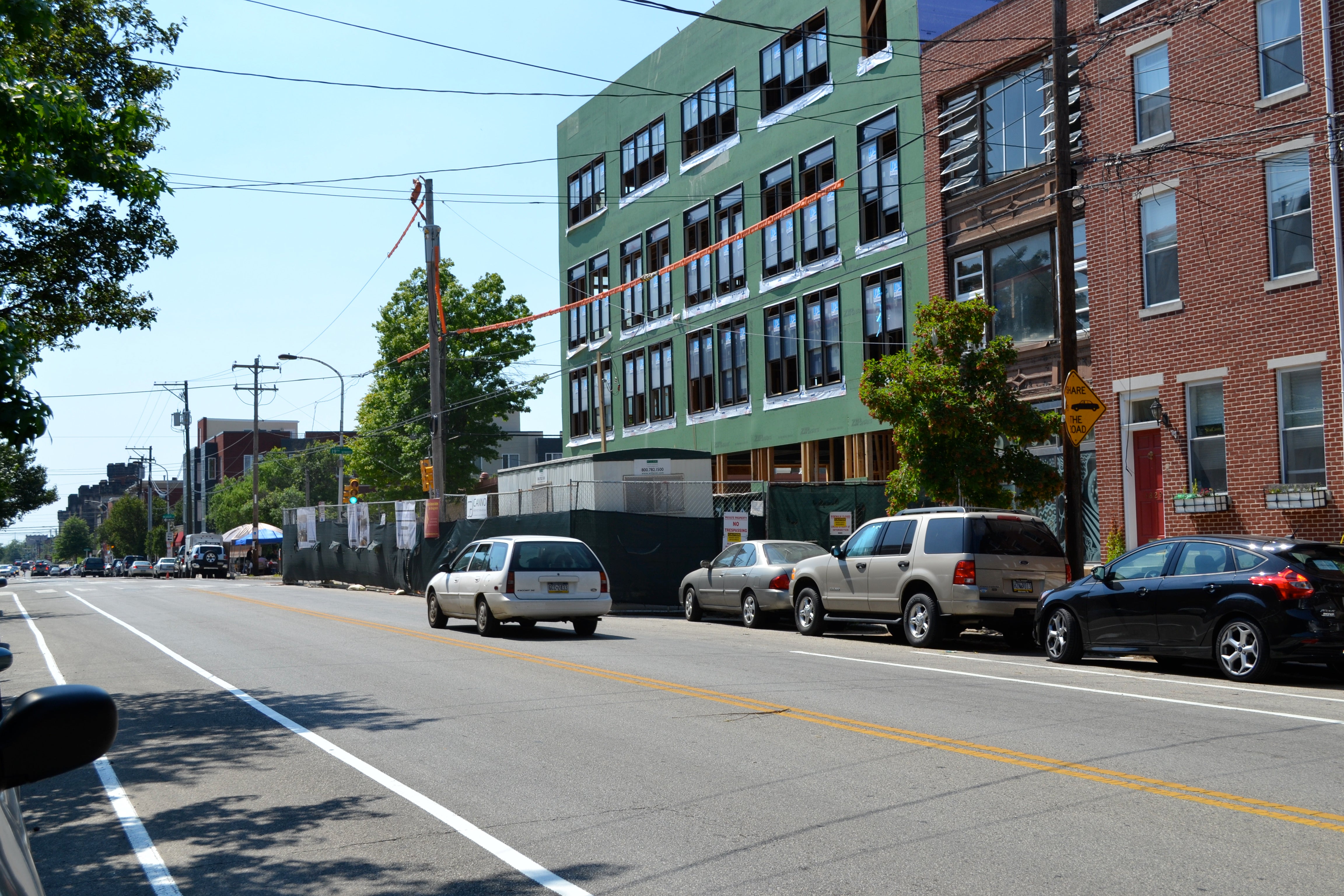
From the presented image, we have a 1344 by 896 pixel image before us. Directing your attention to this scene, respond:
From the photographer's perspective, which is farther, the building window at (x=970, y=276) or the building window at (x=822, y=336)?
the building window at (x=822, y=336)

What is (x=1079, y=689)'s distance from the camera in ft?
41.0

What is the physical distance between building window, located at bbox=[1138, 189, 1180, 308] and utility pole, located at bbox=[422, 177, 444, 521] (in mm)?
19283

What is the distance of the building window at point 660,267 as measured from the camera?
38688 millimetres

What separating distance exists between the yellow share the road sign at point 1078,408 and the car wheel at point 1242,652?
17.4 ft

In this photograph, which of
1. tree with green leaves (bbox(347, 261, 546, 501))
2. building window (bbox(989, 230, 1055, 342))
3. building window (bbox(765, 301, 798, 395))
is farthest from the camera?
tree with green leaves (bbox(347, 261, 546, 501))

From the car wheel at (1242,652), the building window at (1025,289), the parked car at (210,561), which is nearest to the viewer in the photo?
the car wheel at (1242,652)

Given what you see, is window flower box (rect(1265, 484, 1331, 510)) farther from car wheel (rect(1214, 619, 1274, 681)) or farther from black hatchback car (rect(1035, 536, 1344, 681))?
car wheel (rect(1214, 619, 1274, 681))

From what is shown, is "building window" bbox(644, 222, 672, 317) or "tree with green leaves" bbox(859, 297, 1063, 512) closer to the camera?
"tree with green leaves" bbox(859, 297, 1063, 512)

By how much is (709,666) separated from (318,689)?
4.41 meters

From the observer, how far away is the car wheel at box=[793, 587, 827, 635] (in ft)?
64.4

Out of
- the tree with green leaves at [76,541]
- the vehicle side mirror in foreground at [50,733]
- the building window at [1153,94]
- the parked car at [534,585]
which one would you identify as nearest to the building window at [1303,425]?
the building window at [1153,94]

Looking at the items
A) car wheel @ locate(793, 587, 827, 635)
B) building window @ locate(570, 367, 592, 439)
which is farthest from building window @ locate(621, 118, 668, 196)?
car wheel @ locate(793, 587, 827, 635)

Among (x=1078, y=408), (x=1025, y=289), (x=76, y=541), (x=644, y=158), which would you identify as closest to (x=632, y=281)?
(x=644, y=158)

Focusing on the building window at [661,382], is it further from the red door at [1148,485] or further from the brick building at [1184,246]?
the red door at [1148,485]
